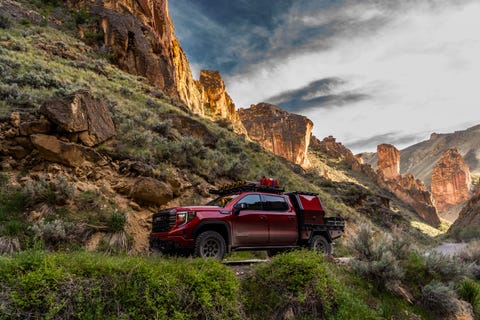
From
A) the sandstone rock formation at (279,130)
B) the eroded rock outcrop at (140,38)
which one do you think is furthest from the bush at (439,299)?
the sandstone rock formation at (279,130)

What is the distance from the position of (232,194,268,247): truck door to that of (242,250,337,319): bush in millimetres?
1464

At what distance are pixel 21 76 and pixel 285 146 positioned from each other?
88.1 metres

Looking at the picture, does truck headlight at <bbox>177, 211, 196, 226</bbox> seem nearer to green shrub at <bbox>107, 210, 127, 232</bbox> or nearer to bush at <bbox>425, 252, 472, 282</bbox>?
green shrub at <bbox>107, 210, 127, 232</bbox>

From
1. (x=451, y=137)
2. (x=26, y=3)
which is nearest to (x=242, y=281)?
(x=26, y=3)

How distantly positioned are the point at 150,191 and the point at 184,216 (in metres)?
4.08

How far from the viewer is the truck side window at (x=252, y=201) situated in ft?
29.2

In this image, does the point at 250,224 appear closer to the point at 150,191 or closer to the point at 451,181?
the point at 150,191

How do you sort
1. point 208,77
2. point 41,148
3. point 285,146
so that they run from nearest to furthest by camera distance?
point 41,148
point 208,77
point 285,146

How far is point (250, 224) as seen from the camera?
8680 millimetres

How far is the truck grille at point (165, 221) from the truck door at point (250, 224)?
1.55 m

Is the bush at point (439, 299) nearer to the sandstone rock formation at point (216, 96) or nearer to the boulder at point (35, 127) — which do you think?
the boulder at point (35, 127)

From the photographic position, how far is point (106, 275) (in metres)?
4.94

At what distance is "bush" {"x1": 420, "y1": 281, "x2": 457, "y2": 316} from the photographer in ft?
25.3

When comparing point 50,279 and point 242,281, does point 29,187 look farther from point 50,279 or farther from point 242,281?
point 242,281
